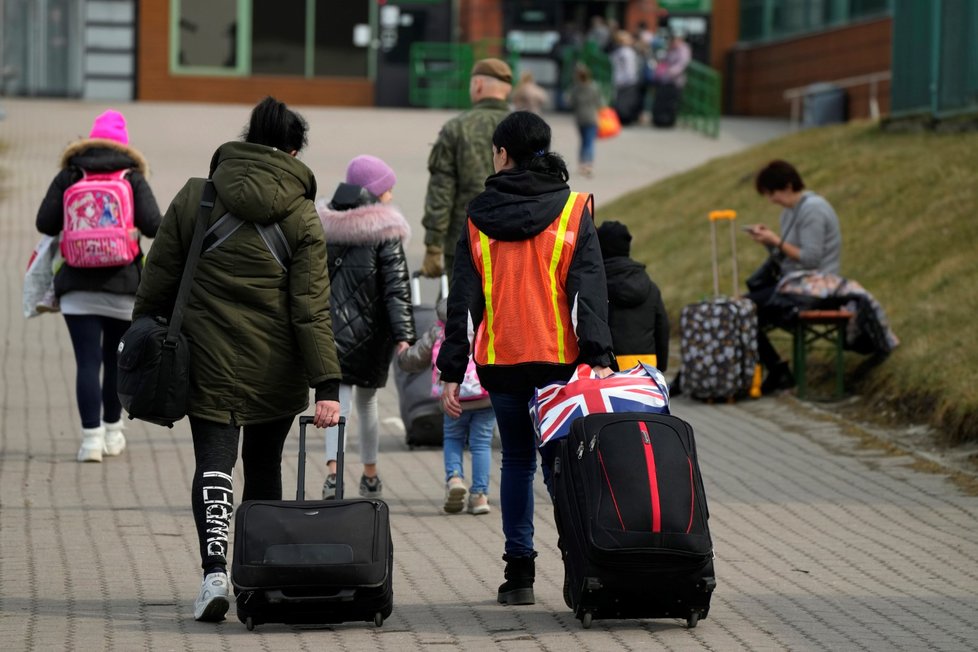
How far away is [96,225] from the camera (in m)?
9.26

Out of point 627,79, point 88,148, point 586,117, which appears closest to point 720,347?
point 88,148

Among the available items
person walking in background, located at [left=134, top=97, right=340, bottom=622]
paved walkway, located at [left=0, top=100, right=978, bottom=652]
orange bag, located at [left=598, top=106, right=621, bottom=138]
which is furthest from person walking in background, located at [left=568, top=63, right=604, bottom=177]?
person walking in background, located at [left=134, top=97, right=340, bottom=622]

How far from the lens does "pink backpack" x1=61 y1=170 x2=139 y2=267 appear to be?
925cm

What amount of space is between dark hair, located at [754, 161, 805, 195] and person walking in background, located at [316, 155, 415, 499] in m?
4.13

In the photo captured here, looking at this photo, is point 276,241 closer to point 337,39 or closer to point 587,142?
point 587,142

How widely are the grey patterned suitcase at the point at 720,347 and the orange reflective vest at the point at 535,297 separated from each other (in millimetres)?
5824

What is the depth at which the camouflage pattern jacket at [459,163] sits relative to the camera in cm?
985

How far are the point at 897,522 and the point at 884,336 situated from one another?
346 centimetres

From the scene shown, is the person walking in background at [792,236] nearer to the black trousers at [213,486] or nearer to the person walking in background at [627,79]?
the black trousers at [213,486]

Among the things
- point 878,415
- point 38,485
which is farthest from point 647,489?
point 878,415

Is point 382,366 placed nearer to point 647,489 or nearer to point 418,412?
point 418,412

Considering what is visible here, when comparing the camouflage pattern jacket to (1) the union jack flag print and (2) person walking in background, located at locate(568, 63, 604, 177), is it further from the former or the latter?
(2) person walking in background, located at locate(568, 63, 604, 177)

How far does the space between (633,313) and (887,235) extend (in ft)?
20.4

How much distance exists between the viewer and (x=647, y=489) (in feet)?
19.4
